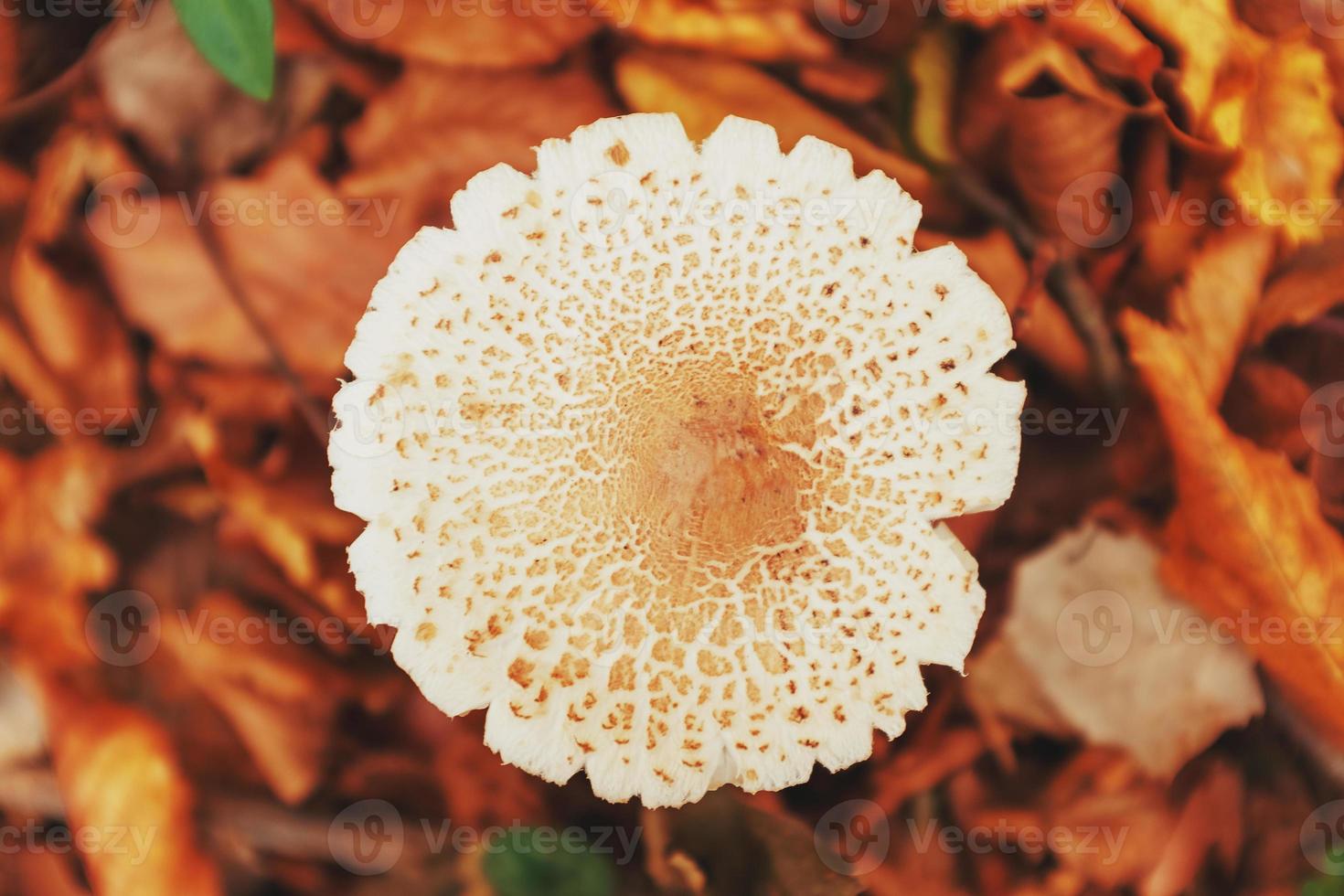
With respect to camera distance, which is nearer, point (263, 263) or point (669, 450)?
→ point (669, 450)

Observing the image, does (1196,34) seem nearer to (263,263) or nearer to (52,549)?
(263,263)

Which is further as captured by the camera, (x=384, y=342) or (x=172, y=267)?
(x=172, y=267)

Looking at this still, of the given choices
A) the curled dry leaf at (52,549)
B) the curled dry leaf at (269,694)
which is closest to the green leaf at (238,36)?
the curled dry leaf at (52,549)

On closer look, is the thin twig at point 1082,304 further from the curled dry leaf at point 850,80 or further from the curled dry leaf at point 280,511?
the curled dry leaf at point 280,511

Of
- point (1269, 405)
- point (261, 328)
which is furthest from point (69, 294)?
point (1269, 405)

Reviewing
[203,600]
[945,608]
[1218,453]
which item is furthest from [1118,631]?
[203,600]

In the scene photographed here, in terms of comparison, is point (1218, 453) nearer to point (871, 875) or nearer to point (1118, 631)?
point (1118, 631)
